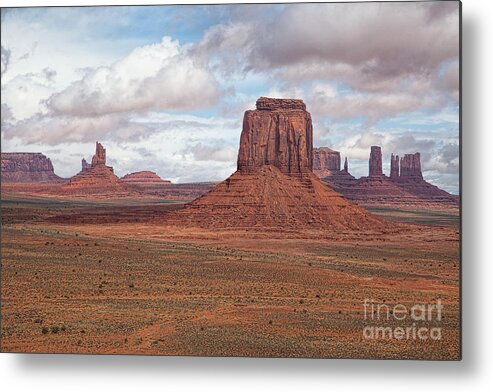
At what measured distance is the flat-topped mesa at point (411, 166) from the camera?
1612cm

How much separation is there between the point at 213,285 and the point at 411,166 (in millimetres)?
5025

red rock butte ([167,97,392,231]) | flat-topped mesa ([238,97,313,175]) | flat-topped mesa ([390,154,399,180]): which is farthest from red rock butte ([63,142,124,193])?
flat-topped mesa ([390,154,399,180])

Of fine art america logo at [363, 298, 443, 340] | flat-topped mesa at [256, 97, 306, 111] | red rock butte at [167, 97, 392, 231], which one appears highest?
flat-topped mesa at [256, 97, 306, 111]

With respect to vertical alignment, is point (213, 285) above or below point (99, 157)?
below

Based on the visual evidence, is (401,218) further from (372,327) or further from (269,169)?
(269,169)

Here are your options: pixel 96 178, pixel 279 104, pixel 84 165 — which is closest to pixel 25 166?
pixel 84 165

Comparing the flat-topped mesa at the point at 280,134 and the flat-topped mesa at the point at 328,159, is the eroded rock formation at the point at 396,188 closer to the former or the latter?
the flat-topped mesa at the point at 328,159

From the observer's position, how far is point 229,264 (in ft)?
55.7

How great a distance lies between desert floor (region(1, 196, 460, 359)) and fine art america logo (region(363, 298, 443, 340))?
67 mm

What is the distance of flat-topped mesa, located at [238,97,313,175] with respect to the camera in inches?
685

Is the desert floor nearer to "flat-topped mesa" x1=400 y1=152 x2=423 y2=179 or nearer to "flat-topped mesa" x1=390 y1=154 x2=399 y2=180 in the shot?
"flat-topped mesa" x1=400 y1=152 x2=423 y2=179

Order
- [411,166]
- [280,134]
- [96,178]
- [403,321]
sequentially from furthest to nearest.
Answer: [280,134]
[96,178]
[411,166]
[403,321]

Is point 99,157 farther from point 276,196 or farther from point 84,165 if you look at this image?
point 276,196

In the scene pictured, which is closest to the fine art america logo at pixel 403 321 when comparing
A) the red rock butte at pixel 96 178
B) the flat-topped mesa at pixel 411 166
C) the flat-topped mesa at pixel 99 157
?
the flat-topped mesa at pixel 411 166
